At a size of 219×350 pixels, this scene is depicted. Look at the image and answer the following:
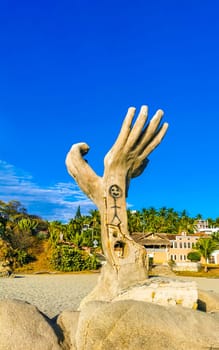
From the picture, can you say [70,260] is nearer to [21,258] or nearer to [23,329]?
[21,258]

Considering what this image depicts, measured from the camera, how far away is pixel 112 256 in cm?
727

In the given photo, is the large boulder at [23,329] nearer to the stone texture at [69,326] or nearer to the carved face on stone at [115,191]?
the stone texture at [69,326]

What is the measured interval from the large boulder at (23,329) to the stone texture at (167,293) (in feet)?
6.16

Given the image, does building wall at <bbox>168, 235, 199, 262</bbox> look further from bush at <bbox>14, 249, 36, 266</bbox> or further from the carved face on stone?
the carved face on stone

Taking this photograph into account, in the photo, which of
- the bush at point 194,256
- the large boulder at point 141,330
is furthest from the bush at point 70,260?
the large boulder at point 141,330

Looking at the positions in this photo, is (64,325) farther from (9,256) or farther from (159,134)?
(9,256)

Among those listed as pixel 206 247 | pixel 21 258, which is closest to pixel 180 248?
pixel 206 247

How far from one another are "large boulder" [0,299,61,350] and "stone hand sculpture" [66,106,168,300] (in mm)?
2104

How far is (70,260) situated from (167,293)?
30.3m

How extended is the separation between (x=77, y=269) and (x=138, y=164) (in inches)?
Result: 1170

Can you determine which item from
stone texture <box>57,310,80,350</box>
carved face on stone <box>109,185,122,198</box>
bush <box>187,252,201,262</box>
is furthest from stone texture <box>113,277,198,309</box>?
bush <box>187,252,201,262</box>

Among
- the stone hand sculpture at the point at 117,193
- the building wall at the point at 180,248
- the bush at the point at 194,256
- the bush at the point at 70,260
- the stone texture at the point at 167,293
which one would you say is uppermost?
the building wall at the point at 180,248

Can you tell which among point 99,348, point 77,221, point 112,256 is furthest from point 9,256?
point 99,348

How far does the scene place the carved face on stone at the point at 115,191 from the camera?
7398 millimetres
